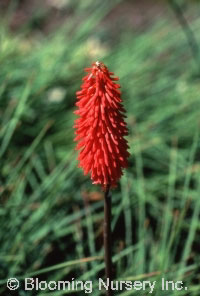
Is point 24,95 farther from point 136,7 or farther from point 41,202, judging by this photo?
point 136,7

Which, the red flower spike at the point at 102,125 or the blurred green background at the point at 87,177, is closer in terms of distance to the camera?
the red flower spike at the point at 102,125

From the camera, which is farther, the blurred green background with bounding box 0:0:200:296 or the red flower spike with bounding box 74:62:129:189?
the blurred green background with bounding box 0:0:200:296

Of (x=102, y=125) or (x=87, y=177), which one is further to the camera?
(x=87, y=177)

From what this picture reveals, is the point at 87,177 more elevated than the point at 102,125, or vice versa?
the point at 87,177

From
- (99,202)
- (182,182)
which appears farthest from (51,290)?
(182,182)
